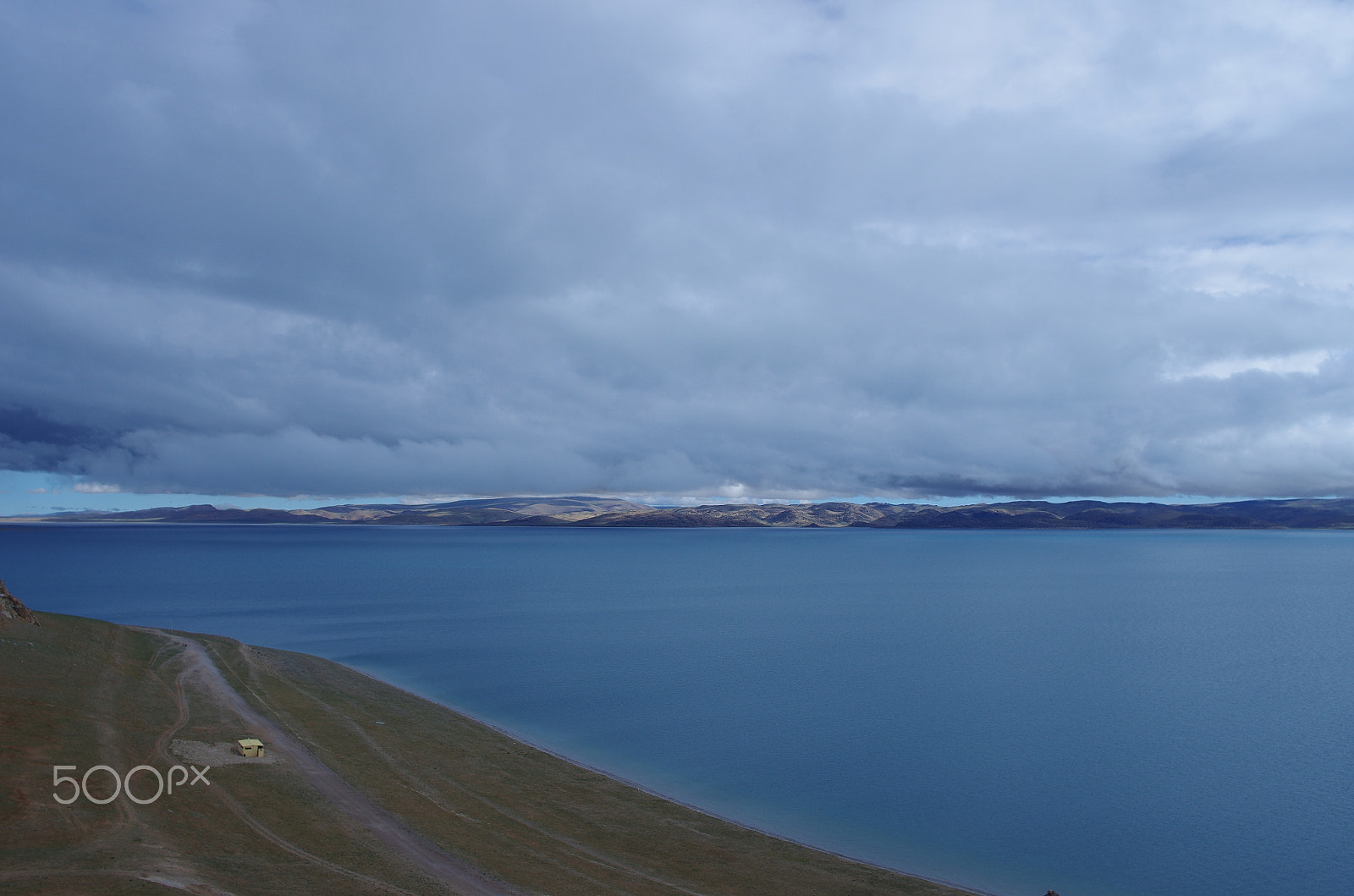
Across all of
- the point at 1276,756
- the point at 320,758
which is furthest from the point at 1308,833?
the point at 320,758

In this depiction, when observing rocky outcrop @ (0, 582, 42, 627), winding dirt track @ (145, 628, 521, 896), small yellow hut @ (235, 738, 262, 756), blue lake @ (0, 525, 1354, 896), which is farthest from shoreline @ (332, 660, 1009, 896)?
rocky outcrop @ (0, 582, 42, 627)

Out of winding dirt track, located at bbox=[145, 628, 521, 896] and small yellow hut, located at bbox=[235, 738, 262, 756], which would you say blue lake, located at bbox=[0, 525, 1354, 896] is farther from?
small yellow hut, located at bbox=[235, 738, 262, 756]

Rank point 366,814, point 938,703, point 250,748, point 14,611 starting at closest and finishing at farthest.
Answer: point 366,814 < point 250,748 < point 14,611 < point 938,703

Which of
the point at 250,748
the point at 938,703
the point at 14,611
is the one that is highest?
the point at 14,611

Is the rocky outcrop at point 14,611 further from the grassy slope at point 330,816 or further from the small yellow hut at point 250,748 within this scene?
the small yellow hut at point 250,748

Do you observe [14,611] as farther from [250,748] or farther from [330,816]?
[330,816]

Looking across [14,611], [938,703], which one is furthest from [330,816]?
[14,611]

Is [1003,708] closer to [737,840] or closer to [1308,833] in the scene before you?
[1308,833]
